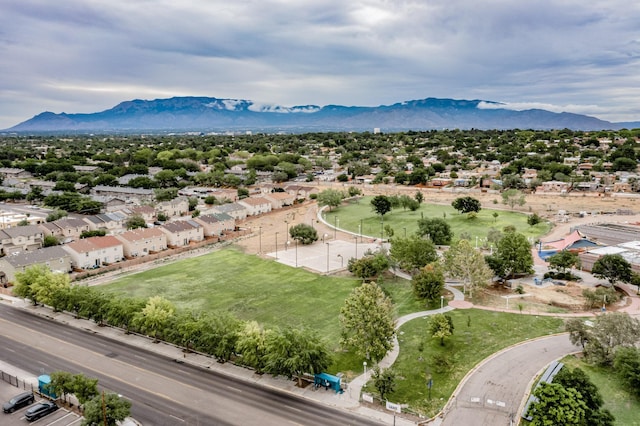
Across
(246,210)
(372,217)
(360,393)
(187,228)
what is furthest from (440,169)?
(360,393)

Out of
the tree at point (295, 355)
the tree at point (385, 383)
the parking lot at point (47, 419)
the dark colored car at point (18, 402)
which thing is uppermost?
the tree at point (295, 355)

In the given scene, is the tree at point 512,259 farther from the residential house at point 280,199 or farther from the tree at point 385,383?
the residential house at point 280,199

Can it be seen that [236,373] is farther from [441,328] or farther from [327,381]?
Answer: [441,328]

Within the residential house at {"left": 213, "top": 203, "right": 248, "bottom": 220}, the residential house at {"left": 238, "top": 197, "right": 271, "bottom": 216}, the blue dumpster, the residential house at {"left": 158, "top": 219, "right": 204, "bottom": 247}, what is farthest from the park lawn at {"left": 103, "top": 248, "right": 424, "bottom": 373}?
the residential house at {"left": 238, "top": 197, "right": 271, "bottom": 216}

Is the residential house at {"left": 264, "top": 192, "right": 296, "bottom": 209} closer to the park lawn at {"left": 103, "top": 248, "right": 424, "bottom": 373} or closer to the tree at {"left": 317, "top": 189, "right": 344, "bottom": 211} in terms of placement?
the tree at {"left": 317, "top": 189, "right": 344, "bottom": 211}

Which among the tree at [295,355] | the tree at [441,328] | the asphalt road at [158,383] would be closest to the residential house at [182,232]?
the asphalt road at [158,383]

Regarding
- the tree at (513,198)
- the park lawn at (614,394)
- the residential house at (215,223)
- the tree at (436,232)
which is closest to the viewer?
the park lawn at (614,394)

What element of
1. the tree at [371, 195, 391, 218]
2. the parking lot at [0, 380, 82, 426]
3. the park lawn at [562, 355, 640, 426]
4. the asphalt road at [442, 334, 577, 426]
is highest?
the tree at [371, 195, 391, 218]

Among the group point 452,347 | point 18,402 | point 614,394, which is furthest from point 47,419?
point 614,394
